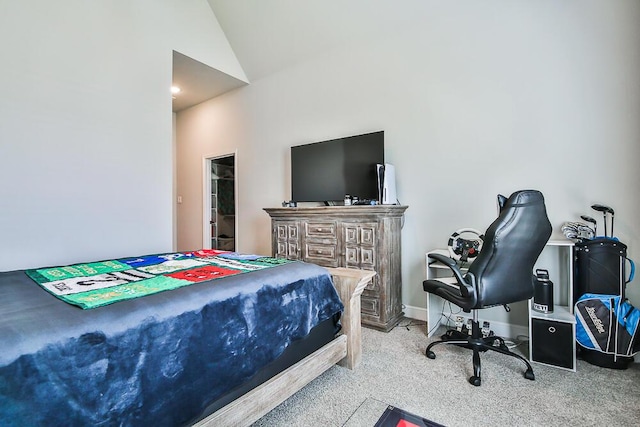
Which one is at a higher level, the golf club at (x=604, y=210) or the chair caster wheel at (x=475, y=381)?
the golf club at (x=604, y=210)

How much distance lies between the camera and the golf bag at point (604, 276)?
206 cm

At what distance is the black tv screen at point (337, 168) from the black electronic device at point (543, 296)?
154 cm

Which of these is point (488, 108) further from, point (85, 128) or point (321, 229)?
point (85, 128)

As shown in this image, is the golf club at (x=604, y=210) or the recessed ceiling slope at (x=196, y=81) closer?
the golf club at (x=604, y=210)

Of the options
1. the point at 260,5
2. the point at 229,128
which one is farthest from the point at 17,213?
the point at 260,5

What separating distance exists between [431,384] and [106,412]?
1718 mm

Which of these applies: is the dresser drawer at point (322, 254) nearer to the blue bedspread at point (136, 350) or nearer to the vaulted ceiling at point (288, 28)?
the blue bedspread at point (136, 350)

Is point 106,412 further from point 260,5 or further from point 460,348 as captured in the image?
point 260,5

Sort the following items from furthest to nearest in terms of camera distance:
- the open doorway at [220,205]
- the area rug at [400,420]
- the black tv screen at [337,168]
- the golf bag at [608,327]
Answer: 1. the open doorway at [220,205]
2. the black tv screen at [337,168]
3. the golf bag at [608,327]
4. the area rug at [400,420]

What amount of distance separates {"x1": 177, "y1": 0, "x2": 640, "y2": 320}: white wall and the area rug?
6.44 ft

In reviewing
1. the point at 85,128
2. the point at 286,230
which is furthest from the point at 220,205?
the point at 85,128

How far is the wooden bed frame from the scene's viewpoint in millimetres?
1278

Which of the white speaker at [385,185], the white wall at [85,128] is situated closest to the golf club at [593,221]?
the white speaker at [385,185]

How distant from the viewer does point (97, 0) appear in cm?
297
